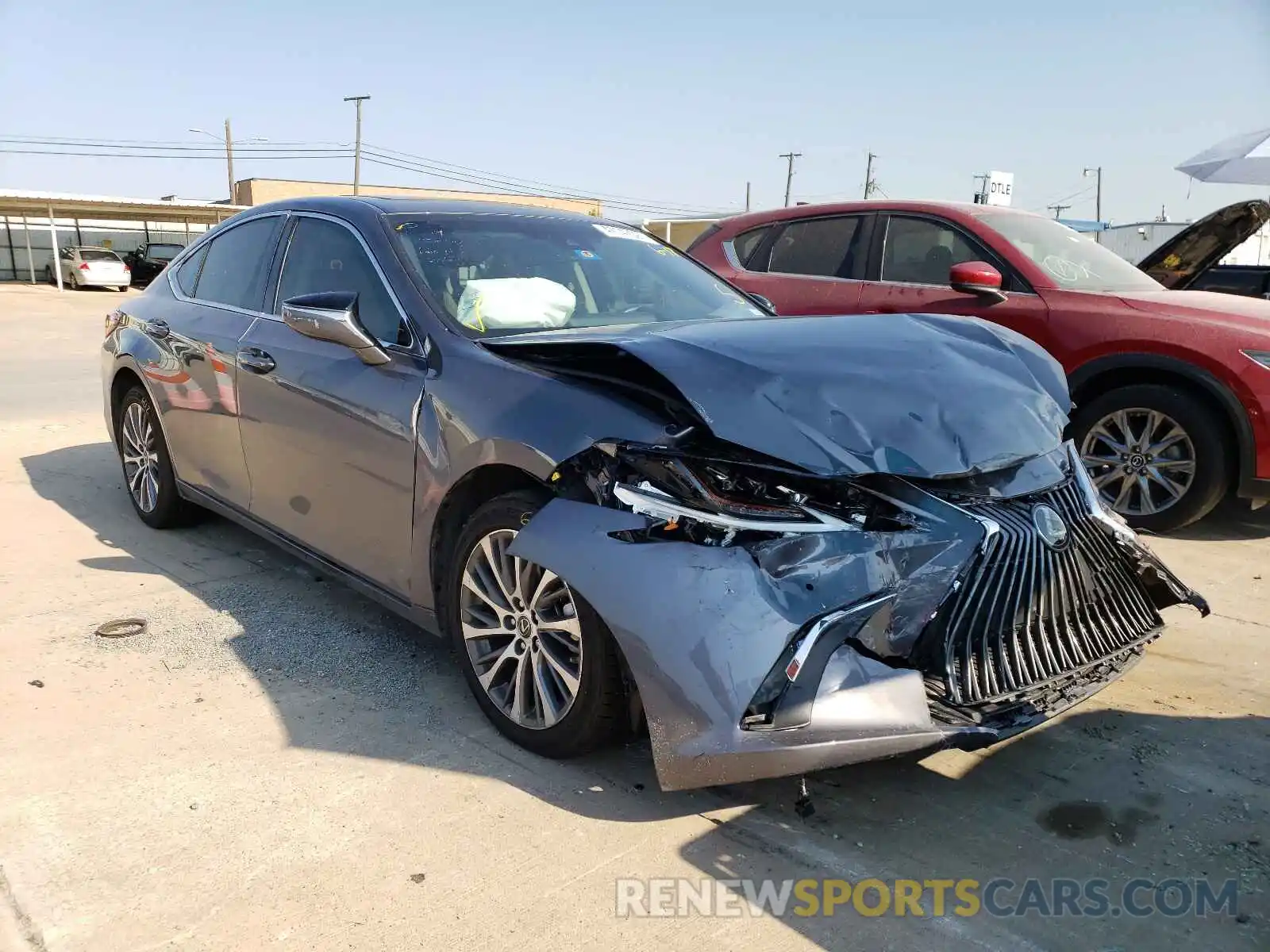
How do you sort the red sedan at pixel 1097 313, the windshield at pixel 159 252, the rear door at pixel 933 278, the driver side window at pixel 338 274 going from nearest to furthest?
the driver side window at pixel 338 274
the red sedan at pixel 1097 313
the rear door at pixel 933 278
the windshield at pixel 159 252

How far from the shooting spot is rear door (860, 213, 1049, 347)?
5566 mm

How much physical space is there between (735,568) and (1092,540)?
3.93 feet

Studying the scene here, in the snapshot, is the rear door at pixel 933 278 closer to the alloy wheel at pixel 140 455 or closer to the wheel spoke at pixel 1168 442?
the wheel spoke at pixel 1168 442

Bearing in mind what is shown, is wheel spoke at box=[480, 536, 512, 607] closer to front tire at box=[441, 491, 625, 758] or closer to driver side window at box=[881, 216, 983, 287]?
front tire at box=[441, 491, 625, 758]

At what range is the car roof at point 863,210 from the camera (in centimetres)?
608

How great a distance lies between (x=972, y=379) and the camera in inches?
110

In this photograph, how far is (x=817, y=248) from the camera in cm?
649

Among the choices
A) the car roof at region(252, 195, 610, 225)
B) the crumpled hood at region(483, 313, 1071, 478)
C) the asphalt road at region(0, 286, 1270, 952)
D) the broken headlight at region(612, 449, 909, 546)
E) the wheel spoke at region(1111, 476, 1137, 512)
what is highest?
the car roof at region(252, 195, 610, 225)

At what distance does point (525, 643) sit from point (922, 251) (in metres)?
4.34

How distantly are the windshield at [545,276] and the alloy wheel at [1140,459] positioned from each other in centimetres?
252

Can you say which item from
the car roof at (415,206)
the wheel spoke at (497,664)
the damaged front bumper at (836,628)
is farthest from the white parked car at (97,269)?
the damaged front bumper at (836,628)

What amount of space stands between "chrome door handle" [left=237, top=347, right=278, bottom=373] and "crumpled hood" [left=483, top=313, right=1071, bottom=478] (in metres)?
1.26

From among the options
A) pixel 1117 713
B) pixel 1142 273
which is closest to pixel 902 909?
pixel 1117 713

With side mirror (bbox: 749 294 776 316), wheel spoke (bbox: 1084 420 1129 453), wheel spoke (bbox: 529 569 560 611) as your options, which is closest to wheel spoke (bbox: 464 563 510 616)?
wheel spoke (bbox: 529 569 560 611)
